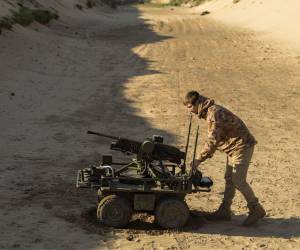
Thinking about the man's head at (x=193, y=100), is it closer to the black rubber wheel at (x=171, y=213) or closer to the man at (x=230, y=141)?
the man at (x=230, y=141)

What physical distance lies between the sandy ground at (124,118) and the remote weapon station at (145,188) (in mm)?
208

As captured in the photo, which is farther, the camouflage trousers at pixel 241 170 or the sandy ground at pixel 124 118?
the camouflage trousers at pixel 241 170

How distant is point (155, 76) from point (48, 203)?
1248 centimetres

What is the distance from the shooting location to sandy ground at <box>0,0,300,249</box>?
8062 mm

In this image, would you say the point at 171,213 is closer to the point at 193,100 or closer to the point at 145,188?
the point at 145,188

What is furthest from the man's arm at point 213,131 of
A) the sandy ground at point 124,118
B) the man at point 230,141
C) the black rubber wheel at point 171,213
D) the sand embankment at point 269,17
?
the sand embankment at point 269,17

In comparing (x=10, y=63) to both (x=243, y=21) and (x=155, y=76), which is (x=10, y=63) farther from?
(x=243, y=21)

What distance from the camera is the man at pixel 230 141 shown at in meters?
8.05

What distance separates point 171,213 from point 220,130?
128cm

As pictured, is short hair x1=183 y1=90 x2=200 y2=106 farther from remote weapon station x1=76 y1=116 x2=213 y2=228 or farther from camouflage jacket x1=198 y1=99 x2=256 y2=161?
remote weapon station x1=76 y1=116 x2=213 y2=228

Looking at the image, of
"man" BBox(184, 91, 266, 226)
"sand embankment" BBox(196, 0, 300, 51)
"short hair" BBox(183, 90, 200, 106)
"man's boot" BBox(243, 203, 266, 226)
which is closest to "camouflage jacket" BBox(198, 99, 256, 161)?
"man" BBox(184, 91, 266, 226)

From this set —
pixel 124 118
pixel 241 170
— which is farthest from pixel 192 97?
pixel 124 118

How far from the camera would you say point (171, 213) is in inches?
319

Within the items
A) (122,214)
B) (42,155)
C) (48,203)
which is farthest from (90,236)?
(42,155)
